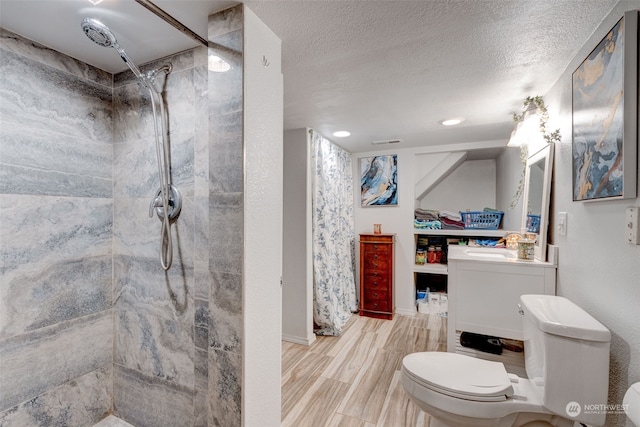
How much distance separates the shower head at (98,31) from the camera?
1153 mm

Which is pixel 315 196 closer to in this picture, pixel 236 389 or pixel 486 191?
pixel 236 389

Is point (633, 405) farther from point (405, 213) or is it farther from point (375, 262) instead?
point (405, 213)

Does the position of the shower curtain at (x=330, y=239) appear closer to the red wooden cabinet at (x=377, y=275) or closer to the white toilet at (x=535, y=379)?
the red wooden cabinet at (x=377, y=275)

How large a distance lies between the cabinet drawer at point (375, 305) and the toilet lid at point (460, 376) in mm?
1909

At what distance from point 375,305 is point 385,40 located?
9.52ft

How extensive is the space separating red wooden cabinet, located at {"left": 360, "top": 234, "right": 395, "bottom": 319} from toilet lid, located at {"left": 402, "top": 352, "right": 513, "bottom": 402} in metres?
1.89

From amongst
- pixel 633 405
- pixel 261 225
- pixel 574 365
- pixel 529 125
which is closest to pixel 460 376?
pixel 574 365

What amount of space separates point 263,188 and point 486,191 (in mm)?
3531

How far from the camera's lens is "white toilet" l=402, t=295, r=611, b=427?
3.56 feet

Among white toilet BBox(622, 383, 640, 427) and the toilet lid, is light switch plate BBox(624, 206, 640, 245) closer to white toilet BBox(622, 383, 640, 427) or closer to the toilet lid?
white toilet BBox(622, 383, 640, 427)

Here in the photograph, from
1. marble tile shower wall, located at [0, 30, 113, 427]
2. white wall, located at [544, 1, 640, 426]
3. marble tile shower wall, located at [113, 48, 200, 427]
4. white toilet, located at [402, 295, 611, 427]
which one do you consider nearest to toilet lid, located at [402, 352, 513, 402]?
white toilet, located at [402, 295, 611, 427]

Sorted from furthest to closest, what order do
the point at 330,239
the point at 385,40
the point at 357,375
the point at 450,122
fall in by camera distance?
the point at 330,239, the point at 450,122, the point at 357,375, the point at 385,40

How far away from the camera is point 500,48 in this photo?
1402 mm

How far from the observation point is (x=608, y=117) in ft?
3.62
